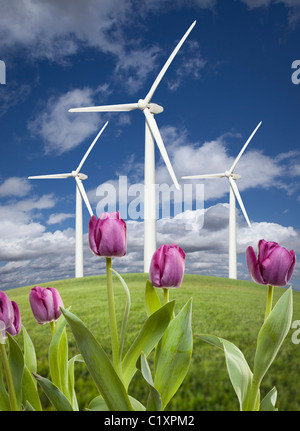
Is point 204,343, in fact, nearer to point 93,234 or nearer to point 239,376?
point 239,376

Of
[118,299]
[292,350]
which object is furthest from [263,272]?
[118,299]

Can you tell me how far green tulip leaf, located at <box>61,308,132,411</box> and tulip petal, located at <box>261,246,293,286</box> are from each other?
108cm

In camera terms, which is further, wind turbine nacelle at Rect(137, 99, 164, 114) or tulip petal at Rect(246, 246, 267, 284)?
wind turbine nacelle at Rect(137, 99, 164, 114)

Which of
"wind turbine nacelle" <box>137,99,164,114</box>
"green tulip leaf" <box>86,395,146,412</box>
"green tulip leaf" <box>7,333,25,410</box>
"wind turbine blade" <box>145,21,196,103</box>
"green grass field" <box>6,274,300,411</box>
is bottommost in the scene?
"green grass field" <box>6,274,300,411</box>

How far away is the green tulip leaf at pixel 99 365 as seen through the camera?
2057 millimetres

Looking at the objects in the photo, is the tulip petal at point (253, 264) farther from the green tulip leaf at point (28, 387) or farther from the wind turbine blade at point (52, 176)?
the wind turbine blade at point (52, 176)

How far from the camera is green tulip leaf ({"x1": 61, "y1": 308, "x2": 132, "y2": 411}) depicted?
2.06 meters

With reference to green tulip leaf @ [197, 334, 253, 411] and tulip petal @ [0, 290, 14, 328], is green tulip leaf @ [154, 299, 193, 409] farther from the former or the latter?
tulip petal @ [0, 290, 14, 328]

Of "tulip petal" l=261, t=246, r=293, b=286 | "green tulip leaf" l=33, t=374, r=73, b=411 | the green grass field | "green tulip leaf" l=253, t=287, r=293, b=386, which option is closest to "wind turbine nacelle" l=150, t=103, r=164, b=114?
the green grass field

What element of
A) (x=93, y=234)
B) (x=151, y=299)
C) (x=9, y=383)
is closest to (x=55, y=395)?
(x=9, y=383)

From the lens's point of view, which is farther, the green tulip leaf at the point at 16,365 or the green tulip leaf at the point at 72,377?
the green tulip leaf at the point at 72,377

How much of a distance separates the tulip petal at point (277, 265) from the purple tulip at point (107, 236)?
2.92ft

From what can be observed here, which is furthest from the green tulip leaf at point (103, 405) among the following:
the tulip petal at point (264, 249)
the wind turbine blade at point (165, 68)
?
the wind turbine blade at point (165, 68)

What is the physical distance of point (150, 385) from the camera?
6.82 feet
